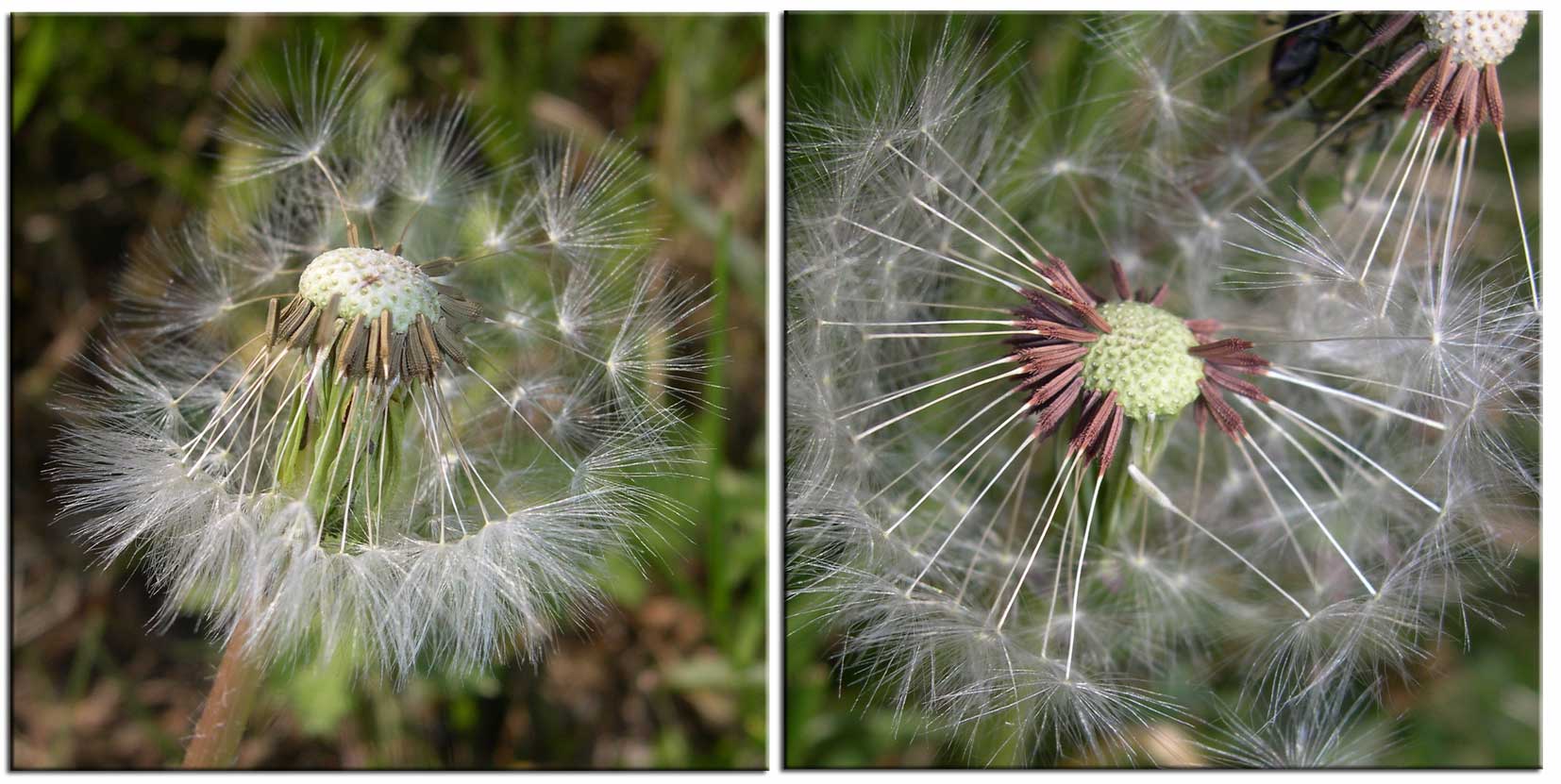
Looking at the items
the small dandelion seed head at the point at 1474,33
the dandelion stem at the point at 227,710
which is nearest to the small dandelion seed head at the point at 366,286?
the dandelion stem at the point at 227,710

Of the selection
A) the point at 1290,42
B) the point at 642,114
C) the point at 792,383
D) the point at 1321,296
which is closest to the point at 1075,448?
the point at 792,383

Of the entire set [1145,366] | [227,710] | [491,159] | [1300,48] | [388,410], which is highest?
[491,159]

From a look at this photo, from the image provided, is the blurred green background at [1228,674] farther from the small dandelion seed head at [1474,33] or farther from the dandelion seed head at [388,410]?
the dandelion seed head at [388,410]

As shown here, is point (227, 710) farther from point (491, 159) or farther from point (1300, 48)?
point (1300, 48)

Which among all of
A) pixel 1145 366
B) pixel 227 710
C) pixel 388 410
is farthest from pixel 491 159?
pixel 1145 366

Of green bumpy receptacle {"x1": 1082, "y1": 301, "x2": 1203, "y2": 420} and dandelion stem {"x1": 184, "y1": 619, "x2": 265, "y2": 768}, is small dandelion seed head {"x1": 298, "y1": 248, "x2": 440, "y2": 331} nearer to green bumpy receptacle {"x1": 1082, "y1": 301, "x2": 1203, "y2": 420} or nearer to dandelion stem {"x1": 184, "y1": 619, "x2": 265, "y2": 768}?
dandelion stem {"x1": 184, "y1": 619, "x2": 265, "y2": 768}
